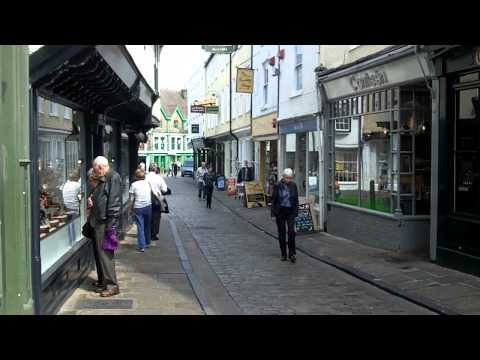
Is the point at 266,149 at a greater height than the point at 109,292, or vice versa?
the point at 266,149

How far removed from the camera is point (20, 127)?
4750mm

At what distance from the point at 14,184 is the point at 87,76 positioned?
11.0ft

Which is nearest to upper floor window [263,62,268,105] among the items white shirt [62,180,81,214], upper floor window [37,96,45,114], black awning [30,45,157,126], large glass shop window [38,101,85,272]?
black awning [30,45,157,126]

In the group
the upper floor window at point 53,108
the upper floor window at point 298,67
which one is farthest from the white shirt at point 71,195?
the upper floor window at point 298,67

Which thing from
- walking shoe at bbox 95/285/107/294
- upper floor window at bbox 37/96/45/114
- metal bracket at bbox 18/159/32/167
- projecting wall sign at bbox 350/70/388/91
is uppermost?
projecting wall sign at bbox 350/70/388/91

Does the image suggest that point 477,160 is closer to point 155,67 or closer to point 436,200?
point 436,200

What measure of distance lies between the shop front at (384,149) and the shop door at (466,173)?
3.71 feet

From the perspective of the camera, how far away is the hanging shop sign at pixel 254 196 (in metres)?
22.8

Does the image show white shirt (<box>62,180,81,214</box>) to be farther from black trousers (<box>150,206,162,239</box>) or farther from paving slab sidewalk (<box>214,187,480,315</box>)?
paving slab sidewalk (<box>214,187,480,315</box>)

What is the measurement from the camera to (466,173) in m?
9.41

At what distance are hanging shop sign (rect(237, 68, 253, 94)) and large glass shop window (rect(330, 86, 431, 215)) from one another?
349 inches

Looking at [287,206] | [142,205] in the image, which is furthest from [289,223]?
[142,205]

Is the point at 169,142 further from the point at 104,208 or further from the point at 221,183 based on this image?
the point at 104,208

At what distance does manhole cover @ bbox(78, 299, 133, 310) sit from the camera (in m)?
7.16
